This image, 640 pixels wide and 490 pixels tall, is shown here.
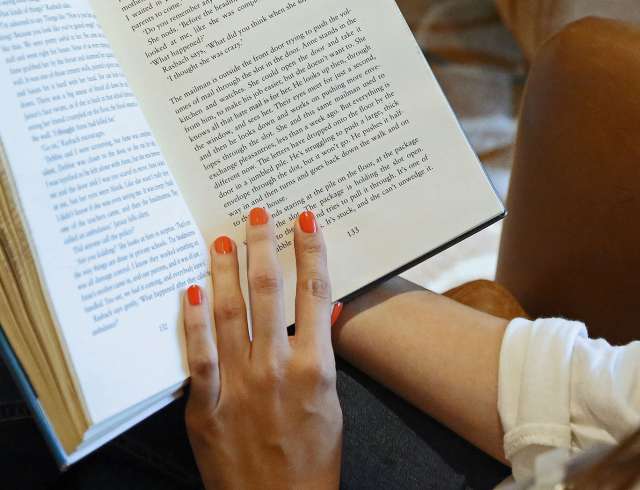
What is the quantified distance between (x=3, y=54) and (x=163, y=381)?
0.26 m

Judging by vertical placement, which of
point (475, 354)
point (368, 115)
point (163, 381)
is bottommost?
point (475, 354)

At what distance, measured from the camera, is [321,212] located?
52cm

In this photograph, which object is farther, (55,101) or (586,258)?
(586,258)

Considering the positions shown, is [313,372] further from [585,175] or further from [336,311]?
[585,175]

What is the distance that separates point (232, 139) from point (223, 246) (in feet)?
0.29

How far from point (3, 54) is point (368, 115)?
281 millimetres

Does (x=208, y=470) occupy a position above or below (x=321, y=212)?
below

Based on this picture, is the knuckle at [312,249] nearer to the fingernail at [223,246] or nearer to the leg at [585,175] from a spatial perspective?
the fingernail at [223,246]

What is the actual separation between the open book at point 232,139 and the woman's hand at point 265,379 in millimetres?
20

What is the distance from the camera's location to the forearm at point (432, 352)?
52cm

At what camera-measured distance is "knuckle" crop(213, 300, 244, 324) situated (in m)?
0.48

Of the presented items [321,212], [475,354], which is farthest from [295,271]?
[475,354]

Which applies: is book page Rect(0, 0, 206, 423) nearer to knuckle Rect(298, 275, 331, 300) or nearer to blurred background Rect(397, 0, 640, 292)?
knuckle Rect(298, 275, 331, 300)

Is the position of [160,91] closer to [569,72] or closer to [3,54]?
[3,54]
